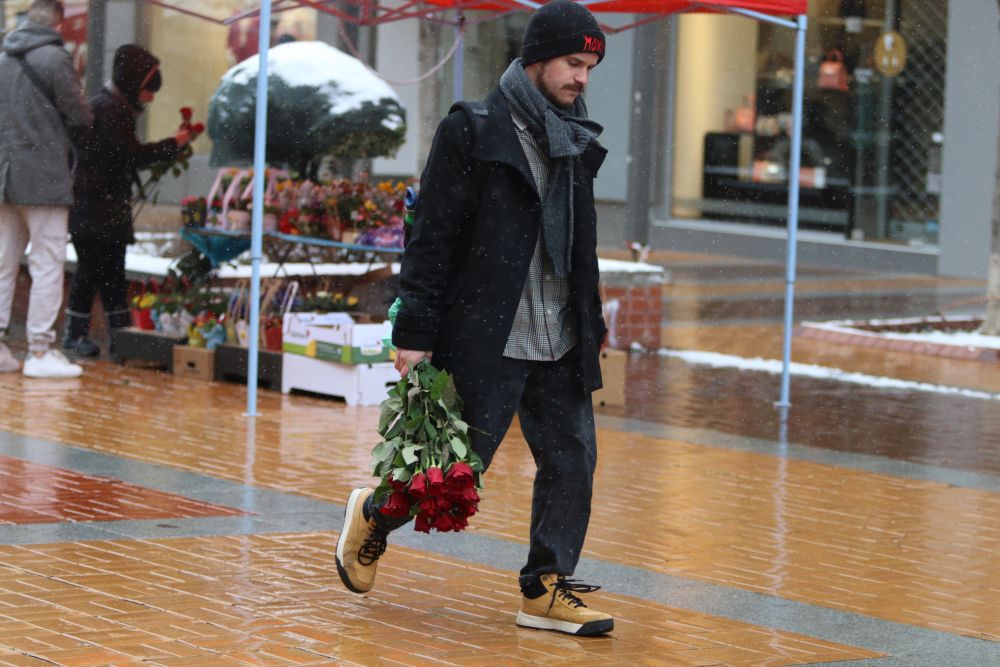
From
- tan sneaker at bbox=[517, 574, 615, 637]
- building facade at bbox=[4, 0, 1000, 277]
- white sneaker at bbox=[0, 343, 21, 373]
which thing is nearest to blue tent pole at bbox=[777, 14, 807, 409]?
white sneaker at bbox=[0, 343, 21, 373]

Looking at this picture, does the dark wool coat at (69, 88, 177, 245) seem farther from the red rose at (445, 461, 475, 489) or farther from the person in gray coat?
the red rose at (445, 461, 475, 489)

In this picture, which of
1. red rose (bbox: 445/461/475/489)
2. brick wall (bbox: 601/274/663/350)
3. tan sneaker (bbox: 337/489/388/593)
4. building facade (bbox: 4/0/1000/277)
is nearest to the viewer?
red rose (bbox: 445/461/475/489)

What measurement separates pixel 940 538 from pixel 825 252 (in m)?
16.4

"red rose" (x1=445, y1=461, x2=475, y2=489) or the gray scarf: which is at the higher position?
the gray scarf

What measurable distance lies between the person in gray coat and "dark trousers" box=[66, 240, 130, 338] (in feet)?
3.63

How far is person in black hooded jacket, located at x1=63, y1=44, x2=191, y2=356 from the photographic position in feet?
40.5

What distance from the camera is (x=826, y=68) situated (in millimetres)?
24000

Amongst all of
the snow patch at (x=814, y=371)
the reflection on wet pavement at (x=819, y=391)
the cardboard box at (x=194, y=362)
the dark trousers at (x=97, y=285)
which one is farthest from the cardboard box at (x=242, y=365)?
the snow patch at (x=814, y=371)

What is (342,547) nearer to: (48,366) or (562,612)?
(562,612)

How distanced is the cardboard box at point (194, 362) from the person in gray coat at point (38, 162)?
799 millimetres

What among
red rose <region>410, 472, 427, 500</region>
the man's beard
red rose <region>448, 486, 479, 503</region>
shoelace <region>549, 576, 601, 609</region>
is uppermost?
the man's beard

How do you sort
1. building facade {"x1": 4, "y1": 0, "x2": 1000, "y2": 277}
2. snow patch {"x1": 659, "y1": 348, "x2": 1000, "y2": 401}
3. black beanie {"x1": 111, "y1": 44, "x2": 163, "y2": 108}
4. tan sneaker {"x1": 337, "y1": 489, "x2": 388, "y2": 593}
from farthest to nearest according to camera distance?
1. building facade {"x1": 4, "y1": 0, "x2": 1000, "y2": 277}
2. snow patch {"x1": 659, "y1": 348, "x2": 1000, "y2": 401}
3. black beanie {"x1": 111, "y1": 44, "x2": 163, "y2": 108}
4. tan sneaker {"x1": 337, "y1": 489, "x2": 388, "y2": 593}

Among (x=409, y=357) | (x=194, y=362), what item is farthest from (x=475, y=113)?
(x=194, y=362)

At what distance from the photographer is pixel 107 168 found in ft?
40.8
